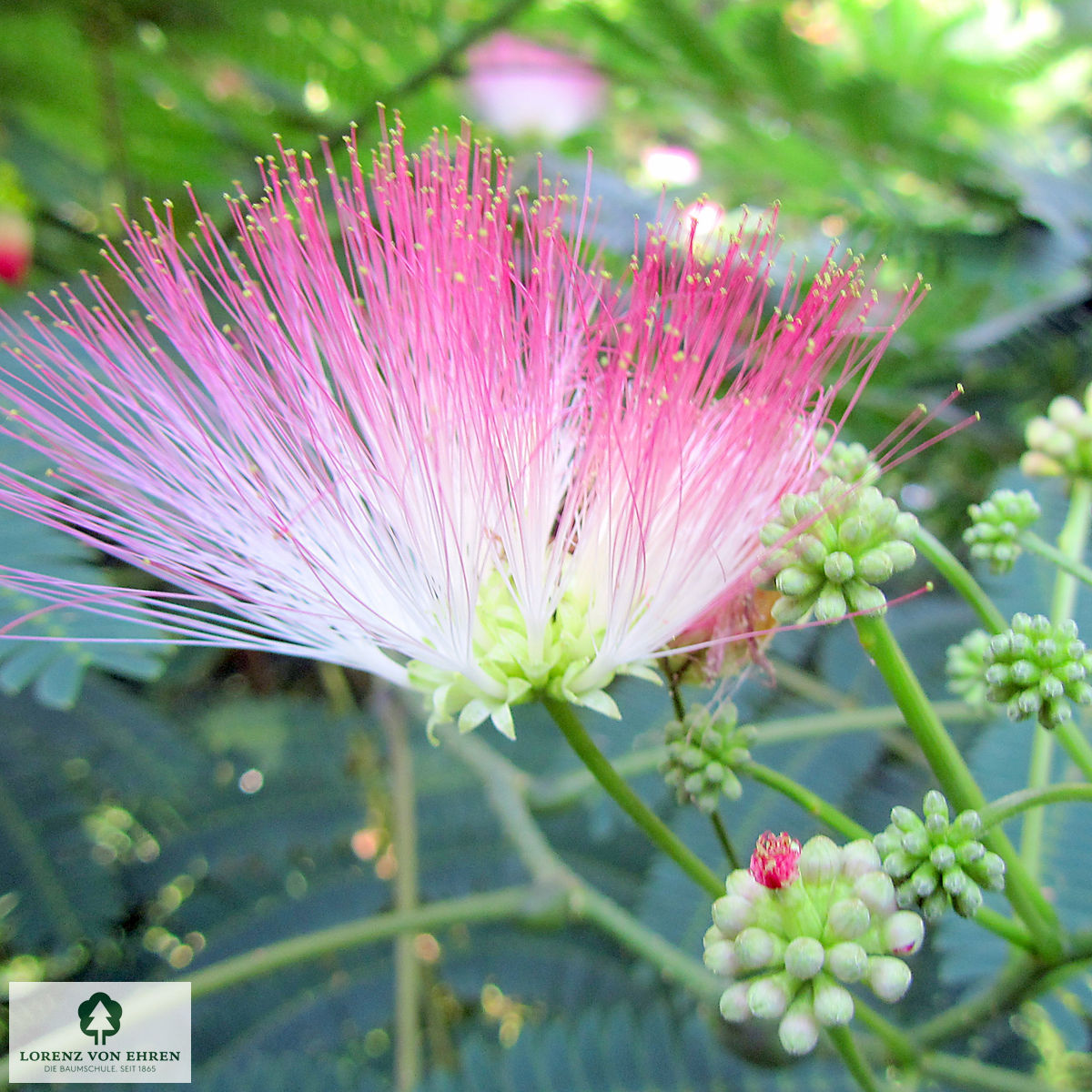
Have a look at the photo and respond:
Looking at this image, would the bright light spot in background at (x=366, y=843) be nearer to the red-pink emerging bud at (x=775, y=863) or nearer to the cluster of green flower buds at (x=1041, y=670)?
the red-pink emerging bud at (x=775, y=863)

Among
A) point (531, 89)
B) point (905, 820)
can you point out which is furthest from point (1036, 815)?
point (531, 89)

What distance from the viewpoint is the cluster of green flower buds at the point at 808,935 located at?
747mm

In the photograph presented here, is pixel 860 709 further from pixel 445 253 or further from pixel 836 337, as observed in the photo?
pixel 445 253

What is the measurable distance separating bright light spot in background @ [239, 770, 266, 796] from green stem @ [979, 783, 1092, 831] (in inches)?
65.8

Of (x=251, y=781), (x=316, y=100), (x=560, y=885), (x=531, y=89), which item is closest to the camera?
(x=560, y=885)

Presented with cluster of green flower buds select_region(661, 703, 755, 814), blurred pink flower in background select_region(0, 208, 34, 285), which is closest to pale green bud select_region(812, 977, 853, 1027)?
cluster of green flower buds select_region(661, 703, 755, 814)

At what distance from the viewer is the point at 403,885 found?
1.88 meters

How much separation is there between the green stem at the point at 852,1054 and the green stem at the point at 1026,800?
228mm

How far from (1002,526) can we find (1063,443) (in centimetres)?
24

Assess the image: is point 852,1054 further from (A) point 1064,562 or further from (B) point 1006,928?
(A) point 1064,562

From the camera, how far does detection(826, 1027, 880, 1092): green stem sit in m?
0.84

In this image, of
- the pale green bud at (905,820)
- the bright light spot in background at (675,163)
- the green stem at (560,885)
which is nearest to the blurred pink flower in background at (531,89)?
the bright light spot in background at (675,163)

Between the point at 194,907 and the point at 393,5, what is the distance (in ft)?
6.92

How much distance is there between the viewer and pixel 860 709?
174 centimetres
